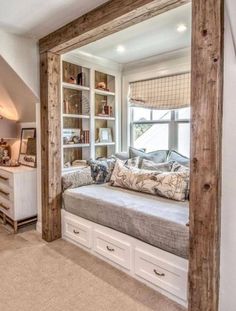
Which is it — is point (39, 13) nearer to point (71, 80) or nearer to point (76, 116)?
point (71, 80)

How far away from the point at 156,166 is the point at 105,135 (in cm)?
122

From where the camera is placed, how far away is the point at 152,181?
2598 mm

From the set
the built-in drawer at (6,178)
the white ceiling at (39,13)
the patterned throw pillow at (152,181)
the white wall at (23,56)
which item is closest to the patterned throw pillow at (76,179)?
the patterned throw pillow at (152,181)

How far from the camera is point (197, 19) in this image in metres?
1.46

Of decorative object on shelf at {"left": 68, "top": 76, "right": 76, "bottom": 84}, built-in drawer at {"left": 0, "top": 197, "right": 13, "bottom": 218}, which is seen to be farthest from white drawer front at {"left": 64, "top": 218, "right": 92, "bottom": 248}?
decorative object on shelf at {"left": 68, "top": 76, "right": 76, "bottom": 84}

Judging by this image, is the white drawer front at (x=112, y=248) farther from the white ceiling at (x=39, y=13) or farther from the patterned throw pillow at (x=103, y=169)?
the white ceiling at (x=39, y=13)

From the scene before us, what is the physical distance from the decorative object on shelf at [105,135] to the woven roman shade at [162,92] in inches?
22.3

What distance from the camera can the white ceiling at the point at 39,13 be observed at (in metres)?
1.98

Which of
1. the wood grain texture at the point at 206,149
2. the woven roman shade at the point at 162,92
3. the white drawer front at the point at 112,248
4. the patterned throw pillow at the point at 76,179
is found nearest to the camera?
the wood grain texture at the point at 206,149

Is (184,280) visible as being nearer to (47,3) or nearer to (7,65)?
(47,3)

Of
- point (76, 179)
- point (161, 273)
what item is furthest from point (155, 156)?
point (161, 273)

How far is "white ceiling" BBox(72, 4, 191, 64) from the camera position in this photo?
231 cm

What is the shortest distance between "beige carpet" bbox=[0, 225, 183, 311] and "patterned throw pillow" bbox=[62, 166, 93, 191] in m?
→ 0.69

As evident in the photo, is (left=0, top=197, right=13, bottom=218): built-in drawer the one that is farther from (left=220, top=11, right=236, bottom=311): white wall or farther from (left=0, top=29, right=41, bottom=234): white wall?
(left=220, top=11, right=236, bottom=311): white wall
